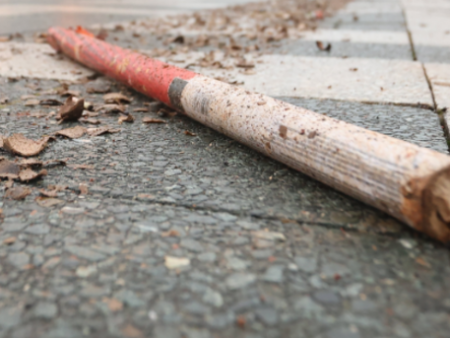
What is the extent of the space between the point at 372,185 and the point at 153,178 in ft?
2.40

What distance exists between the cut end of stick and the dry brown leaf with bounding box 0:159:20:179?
1.30 m

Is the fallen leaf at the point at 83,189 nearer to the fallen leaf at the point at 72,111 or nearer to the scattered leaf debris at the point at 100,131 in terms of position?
the scattered leaf debris at the point at 100,131

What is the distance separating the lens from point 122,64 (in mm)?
2408

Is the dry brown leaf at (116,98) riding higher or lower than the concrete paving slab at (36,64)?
lower

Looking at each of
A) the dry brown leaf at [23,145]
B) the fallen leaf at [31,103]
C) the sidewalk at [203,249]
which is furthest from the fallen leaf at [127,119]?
the fallen leaf at [31,103]

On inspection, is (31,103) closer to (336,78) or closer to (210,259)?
(210,259)

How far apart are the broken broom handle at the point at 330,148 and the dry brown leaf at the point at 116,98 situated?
9.0 inches

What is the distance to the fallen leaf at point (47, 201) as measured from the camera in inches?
49.3

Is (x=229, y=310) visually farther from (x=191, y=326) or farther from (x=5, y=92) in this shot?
(x=5, y=92)

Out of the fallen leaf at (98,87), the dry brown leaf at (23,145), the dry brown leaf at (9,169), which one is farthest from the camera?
the fallen leaf at (98,87)

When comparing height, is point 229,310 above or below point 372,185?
below

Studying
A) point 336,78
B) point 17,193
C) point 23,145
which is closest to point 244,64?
point 336,78

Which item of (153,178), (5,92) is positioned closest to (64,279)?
(153,178)

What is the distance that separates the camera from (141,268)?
1.01 m
